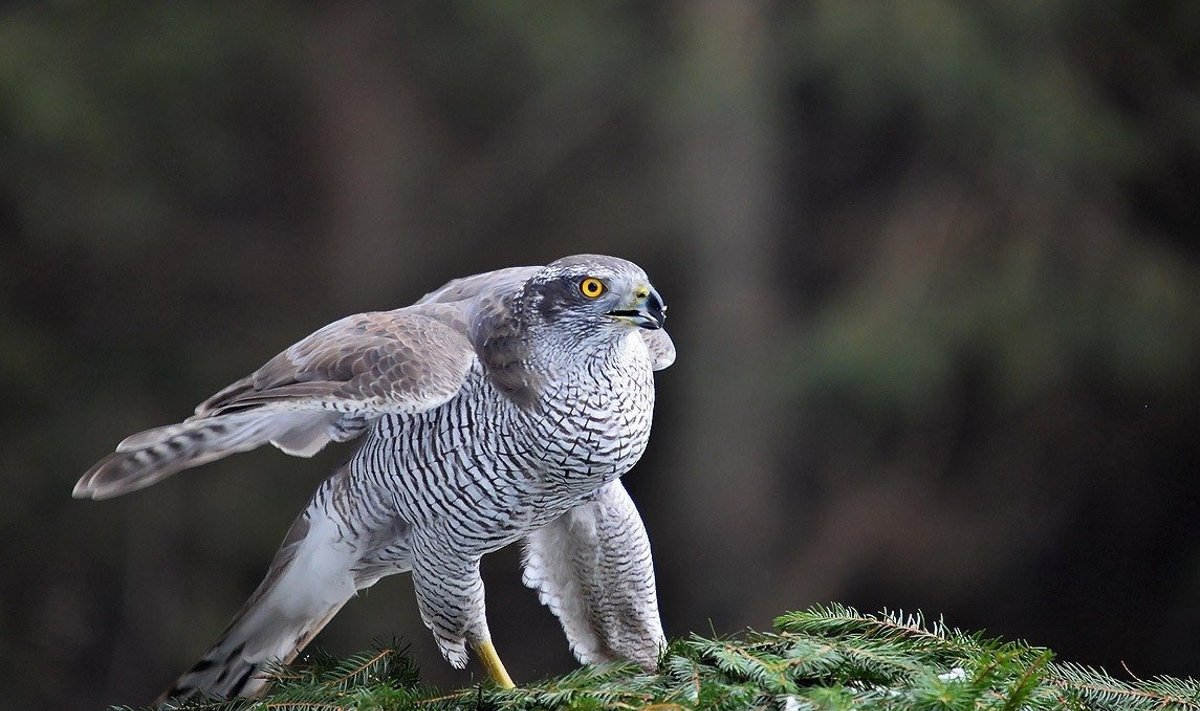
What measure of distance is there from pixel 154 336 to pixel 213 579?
1.38 meters

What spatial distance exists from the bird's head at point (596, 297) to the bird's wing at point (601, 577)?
0.52 metres

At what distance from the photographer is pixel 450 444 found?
3127 millimetres

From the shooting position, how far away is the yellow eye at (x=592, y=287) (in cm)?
298

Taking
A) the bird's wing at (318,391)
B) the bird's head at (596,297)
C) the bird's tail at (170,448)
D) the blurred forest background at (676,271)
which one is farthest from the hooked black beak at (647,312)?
the blurred forest background at (676,271)

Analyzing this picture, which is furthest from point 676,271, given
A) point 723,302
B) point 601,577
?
point 601,577

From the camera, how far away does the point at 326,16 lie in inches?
311

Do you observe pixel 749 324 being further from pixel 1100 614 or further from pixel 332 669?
pixel 332 669

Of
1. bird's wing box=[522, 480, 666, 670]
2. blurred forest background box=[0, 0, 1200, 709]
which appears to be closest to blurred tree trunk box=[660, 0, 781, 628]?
blurred forest background box=[0, 0, 1200, 709]

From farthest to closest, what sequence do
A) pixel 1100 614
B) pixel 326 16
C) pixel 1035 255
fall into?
pixel 326 16, pixel 1100 614, pixel 1035 255

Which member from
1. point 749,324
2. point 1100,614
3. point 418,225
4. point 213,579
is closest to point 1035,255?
point 749,324

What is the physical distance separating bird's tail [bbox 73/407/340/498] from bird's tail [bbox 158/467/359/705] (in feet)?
0.87

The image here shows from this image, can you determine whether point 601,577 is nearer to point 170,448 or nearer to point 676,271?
point 170,448

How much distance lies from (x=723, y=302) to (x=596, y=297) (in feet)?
14.2

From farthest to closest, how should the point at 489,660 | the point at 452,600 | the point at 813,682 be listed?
the point at 489,660 → the point at 452,600 → the point at 813,682
